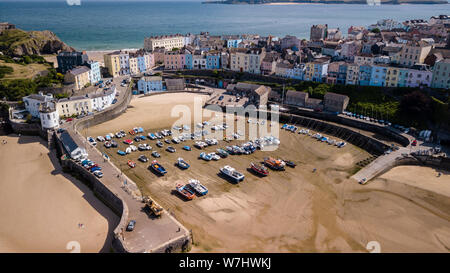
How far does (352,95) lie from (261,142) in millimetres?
19708

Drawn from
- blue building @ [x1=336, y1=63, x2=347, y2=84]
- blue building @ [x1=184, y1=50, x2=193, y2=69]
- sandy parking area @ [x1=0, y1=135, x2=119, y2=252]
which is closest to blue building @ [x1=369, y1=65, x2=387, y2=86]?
blue building @ [x1=336, y1=63, x2=347, y2=84]

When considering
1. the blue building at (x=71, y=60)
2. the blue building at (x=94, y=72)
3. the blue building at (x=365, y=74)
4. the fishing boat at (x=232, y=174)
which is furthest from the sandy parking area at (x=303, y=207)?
the blue building at (x=71, y=60)

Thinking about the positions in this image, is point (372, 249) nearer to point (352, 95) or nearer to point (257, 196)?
point (257, 196)

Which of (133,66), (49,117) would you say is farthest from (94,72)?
(49,117)

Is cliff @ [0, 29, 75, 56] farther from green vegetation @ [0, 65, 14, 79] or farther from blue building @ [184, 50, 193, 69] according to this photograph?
blue building @ [184, 50, 193, 69]

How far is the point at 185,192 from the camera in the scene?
2983cm

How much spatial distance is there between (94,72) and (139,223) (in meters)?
44.8

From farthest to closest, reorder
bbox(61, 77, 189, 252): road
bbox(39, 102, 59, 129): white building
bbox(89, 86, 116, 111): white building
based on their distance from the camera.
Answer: bbox(89, 86, 116, 111): white building < bbox(39, 102, 59, 129): white building < bbox(61, 77, 189, 252): road

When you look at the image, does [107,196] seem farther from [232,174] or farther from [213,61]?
[213,61]

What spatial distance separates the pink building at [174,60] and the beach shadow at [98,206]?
39730 millimetres

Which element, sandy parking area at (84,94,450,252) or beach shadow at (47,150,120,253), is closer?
sandy parking area at (84,94,450,252)

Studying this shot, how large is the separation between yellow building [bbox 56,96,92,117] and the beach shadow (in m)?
11.6

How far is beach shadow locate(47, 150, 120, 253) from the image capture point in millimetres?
24673

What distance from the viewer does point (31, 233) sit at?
83.3 ft
